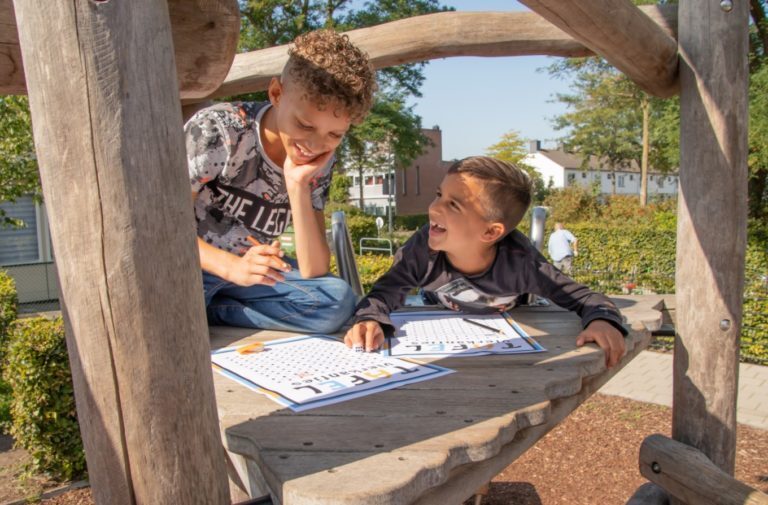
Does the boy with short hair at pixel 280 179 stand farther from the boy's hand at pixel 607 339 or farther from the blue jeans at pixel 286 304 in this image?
the boy's hand at pixel 607 339

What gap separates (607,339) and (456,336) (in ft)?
1.46

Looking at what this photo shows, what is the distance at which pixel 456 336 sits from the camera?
76.6 inches

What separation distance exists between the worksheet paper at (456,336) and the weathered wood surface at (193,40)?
94 cm

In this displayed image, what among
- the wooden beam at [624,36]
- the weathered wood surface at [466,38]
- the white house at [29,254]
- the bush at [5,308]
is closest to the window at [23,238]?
the white house at [29,254]

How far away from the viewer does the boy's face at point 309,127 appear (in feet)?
5.76

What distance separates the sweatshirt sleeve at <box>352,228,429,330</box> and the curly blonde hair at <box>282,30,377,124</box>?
1.88ft

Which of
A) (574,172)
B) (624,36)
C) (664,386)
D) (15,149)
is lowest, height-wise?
(664,386)

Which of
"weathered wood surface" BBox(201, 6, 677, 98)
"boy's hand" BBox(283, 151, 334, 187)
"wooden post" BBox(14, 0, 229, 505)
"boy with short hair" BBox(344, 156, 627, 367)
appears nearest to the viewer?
"wooden post" BBox(14, 0, 229, 505)

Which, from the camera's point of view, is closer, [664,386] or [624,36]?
[624,36]

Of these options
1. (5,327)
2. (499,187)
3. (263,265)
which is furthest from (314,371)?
(5,327)

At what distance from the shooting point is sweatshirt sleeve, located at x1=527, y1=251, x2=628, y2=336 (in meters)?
1.97

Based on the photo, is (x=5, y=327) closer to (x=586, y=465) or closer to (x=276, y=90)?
(x=586, y=465)

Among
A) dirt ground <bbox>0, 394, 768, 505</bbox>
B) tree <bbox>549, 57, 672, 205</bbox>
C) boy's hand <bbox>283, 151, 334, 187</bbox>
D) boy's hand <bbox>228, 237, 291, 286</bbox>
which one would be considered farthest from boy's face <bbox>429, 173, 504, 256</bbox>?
tree <bbox>549, 57, 672, 205</bbox>

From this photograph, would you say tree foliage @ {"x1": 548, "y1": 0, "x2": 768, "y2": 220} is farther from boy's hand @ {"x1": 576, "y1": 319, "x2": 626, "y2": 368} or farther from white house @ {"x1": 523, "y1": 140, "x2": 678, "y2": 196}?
white house @ {"x1": 523, "y1": 140, "x2": 678, "y2": 196}
